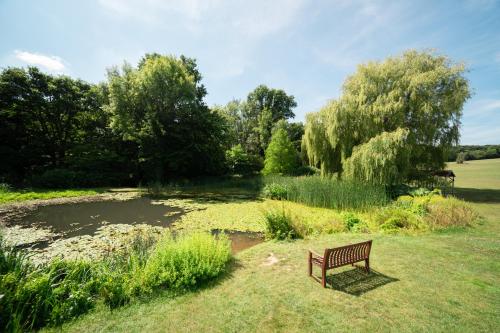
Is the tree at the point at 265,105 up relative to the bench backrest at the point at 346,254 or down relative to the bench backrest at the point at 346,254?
up

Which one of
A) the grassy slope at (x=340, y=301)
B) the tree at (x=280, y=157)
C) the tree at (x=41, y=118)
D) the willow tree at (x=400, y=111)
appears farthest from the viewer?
the tree at (x=280, y=157)

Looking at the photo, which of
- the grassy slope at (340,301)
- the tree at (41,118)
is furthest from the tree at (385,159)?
the tree at (41,118)

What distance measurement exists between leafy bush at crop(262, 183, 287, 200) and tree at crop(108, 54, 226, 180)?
9780 mm

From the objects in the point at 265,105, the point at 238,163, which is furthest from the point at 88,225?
the point at 265,105

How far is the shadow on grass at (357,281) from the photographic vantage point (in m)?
3.74

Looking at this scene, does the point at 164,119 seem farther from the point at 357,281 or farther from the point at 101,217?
the point at 357,281

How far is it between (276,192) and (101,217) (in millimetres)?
9193

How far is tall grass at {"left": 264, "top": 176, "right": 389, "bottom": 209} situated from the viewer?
9436 millimetres

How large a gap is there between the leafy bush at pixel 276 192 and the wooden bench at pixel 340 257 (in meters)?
9.28

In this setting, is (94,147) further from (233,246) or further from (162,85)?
(233,246)

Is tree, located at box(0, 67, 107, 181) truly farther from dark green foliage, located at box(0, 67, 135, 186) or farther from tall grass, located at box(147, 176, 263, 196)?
tall grass, located at box(147, 176, 263, 196)

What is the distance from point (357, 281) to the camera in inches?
158

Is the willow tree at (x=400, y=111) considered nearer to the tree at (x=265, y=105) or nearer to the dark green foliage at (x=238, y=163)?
the dark green foliage at (x=238, y=163)

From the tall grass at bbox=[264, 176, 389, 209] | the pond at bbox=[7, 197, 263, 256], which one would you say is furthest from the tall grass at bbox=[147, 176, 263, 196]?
the pond at bbox=[7, 197, 263, 256]
